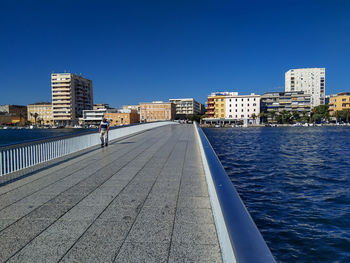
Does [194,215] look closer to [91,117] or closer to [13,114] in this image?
[91,117]

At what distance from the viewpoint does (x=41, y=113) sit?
152 metres

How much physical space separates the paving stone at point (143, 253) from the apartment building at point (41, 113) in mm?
159831

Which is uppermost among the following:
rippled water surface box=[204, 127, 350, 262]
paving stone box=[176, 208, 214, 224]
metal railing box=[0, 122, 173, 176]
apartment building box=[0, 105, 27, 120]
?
apartment building box=[0, 105, 27, 120]

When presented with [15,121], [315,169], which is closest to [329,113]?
[315,169]

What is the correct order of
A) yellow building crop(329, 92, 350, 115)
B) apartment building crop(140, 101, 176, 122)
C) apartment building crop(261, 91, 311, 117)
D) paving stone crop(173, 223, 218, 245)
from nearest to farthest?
paving stone crop(173, 223, 218, 245) < yellow building crop(329, 92, 350, 115) < apartment building crop(261, 91, 311, 117) < apartment building crop(140, 101, 176, 122)

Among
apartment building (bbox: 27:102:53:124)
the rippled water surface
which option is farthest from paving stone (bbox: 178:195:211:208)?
apartment building (bbox: 27:102:53:124)

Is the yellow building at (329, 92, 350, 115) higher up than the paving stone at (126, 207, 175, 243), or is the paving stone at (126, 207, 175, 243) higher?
the yellow building at (329, 92, 350, 115)

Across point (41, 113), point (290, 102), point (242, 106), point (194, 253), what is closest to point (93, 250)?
point (194, 253)

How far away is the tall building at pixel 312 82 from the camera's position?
169 metres

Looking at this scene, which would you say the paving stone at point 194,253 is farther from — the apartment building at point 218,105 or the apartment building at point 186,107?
the apartment building at point 186,107

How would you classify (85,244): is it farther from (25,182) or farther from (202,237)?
(25,182)

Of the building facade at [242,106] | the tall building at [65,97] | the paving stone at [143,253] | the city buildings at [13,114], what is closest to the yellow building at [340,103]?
the building facade at [242,106]

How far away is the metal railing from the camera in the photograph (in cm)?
633

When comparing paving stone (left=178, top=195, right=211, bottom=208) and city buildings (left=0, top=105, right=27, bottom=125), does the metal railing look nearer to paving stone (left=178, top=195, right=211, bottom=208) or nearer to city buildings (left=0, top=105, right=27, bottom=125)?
paving stone (left=178, top=195, right=211, bottom=208)
